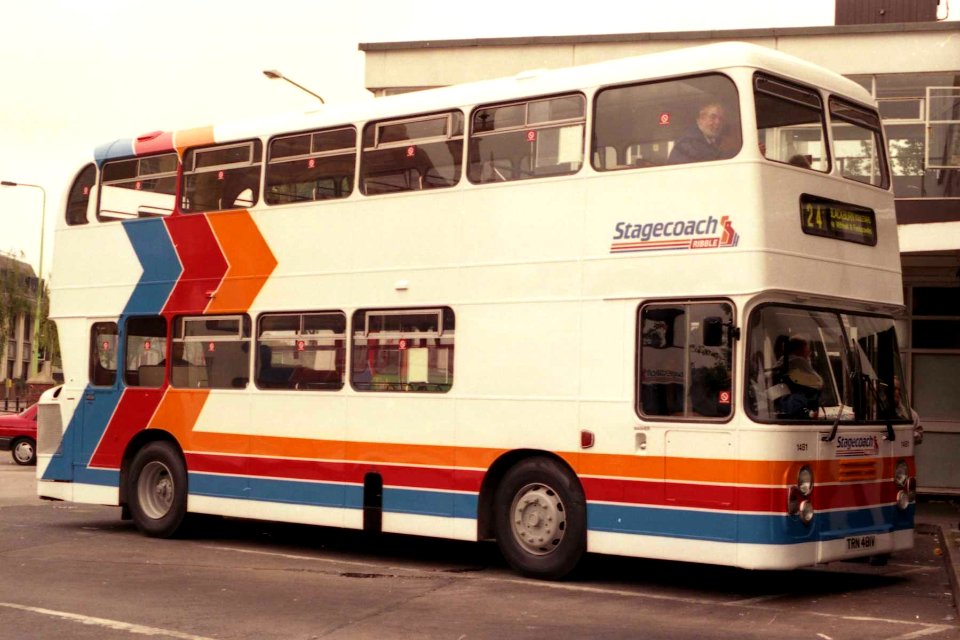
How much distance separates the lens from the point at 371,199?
13938 mm

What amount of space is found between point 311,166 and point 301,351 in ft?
6.32

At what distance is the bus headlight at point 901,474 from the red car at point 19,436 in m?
21.8

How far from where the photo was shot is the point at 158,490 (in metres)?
15.9

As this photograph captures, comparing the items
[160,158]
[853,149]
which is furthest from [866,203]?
[160,158]

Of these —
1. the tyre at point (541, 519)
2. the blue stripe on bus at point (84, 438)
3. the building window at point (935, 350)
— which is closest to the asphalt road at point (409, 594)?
the tyre at point (541, 519)

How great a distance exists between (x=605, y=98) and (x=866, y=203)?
2488 millimetres

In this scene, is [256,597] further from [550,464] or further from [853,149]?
[853,149]

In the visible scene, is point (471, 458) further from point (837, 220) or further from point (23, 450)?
point (23, 450)

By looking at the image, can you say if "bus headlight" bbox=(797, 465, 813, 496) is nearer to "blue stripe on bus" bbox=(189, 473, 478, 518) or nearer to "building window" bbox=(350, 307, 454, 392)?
"blue stripe on bus" bbox=(189, 473, 478, 518)

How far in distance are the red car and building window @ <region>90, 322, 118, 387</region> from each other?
13928 mm

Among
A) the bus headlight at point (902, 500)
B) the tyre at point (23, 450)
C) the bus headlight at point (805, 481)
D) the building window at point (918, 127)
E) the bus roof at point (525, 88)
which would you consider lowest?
the tyre at point (23, 450)

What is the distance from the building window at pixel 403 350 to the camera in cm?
1323

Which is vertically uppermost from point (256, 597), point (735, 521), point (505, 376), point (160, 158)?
point (160, 158)

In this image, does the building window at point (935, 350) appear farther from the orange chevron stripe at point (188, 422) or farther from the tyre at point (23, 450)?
the tyre at point (23, 450)
